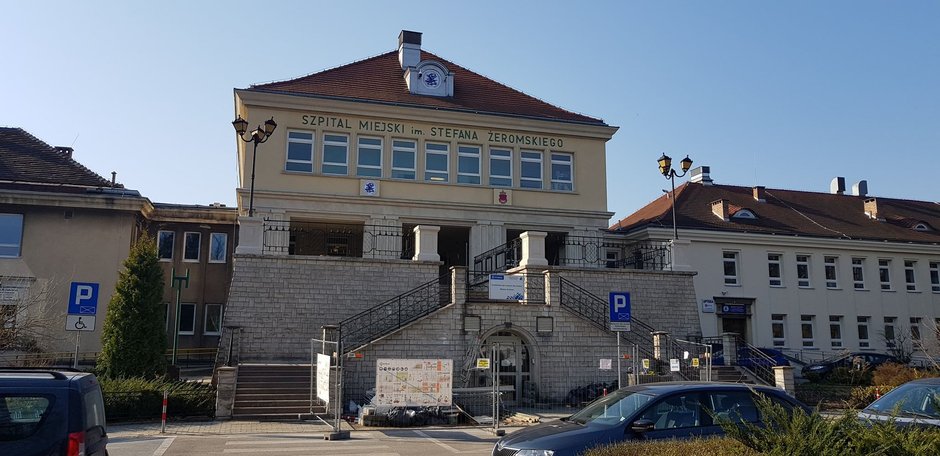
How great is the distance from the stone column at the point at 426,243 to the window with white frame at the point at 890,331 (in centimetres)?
2581

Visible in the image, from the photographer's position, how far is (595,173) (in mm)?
32125

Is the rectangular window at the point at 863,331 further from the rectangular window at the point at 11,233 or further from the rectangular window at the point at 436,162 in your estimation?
the rectangular window at the point at 11,233

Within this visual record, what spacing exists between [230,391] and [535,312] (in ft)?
30.1

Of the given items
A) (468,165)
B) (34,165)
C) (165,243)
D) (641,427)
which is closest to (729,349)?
(468,165)

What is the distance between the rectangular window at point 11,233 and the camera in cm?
2866

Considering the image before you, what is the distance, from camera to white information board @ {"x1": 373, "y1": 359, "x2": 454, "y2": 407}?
678 inches

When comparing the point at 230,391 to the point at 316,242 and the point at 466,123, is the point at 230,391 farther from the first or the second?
the point at 466,123

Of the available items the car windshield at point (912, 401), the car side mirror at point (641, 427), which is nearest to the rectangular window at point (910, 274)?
the car windshield at point (912, 401)

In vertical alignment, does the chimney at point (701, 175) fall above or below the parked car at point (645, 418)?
above

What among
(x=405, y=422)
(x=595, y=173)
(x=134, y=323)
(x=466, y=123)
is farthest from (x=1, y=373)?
(x=595, y=173)

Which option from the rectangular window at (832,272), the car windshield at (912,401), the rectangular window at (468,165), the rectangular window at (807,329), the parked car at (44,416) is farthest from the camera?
the rectangular window at (832,272)

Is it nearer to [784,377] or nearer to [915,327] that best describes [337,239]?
[784,377]

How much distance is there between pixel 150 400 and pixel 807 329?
100 ft

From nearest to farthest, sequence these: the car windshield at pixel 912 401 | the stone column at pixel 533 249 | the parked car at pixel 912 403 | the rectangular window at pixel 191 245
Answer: the parked car at pixel 912 403, the car windshield at pixel 912 401, the stone column at pixel 533 249, the rectangular window at pixel 191 245
